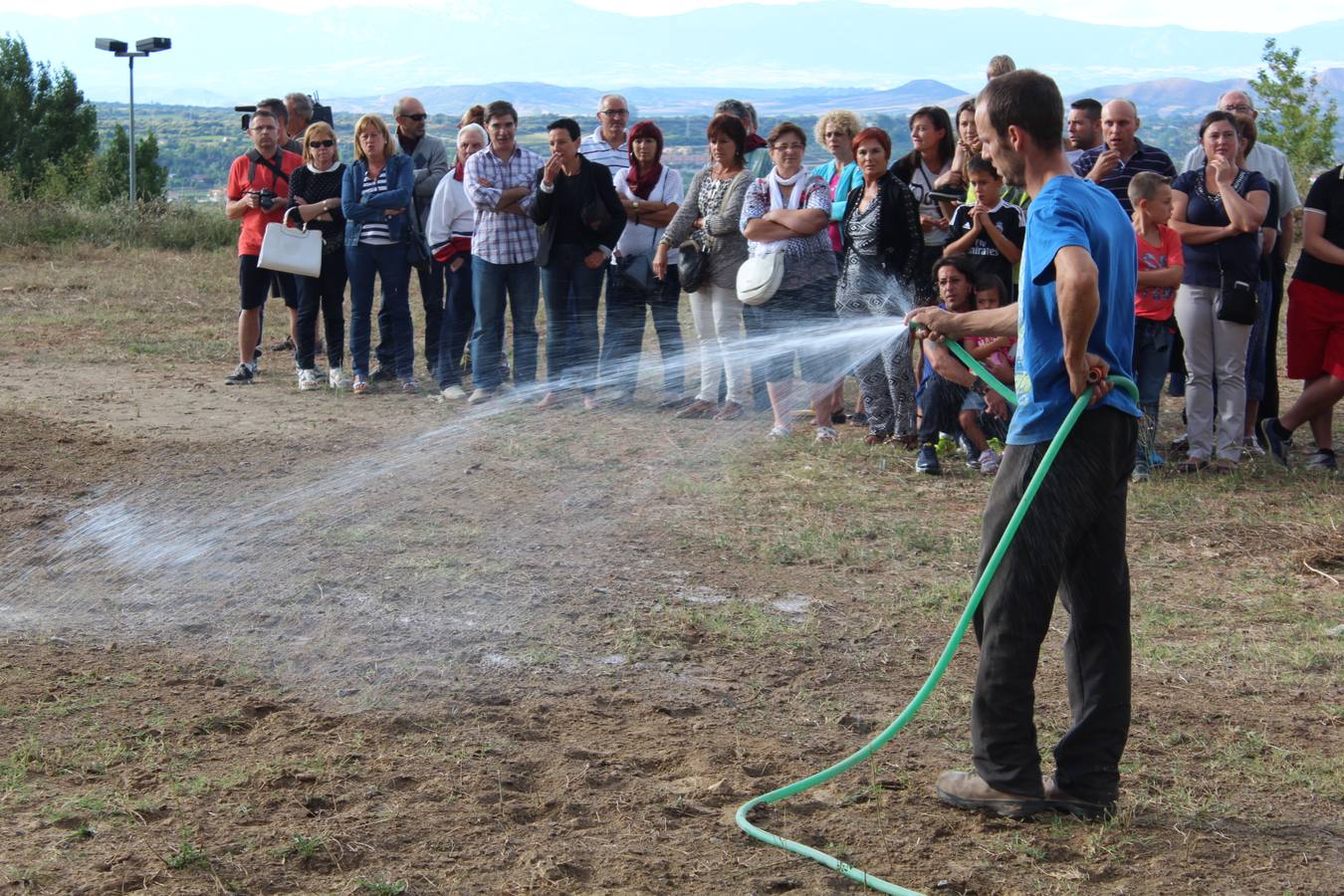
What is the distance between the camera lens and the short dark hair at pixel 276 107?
424 inches

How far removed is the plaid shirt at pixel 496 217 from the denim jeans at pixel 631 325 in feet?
2.31

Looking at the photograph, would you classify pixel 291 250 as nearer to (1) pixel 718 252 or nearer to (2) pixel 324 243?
(2) pixel 324 243

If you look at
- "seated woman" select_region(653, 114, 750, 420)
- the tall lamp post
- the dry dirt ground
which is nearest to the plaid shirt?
"seated woman" select_region(653, 114, 750, 420)

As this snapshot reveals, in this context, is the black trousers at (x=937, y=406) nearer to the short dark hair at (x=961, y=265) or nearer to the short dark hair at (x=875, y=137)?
the short dark hair at (x=961, y=265)

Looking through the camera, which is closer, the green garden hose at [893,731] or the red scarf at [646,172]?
the green garden hose at [893,731]

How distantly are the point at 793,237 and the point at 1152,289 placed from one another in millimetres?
2208

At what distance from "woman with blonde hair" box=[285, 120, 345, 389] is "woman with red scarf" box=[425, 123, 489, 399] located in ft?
2.54

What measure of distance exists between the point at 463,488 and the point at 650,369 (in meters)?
3.68

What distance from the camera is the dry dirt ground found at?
3719 millimetres

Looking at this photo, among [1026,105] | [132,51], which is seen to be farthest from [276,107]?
[132,51]

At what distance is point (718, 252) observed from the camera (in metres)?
9.14

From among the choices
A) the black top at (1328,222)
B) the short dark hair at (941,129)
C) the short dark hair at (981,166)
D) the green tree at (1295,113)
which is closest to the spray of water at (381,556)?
the short dark hair at (981,166)

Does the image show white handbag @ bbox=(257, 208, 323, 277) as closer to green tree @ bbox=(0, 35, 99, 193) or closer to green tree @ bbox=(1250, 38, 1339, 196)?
green tree @ bbox=(1250, 38, 1339, 196)

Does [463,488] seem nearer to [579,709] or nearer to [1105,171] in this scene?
[579,709]
